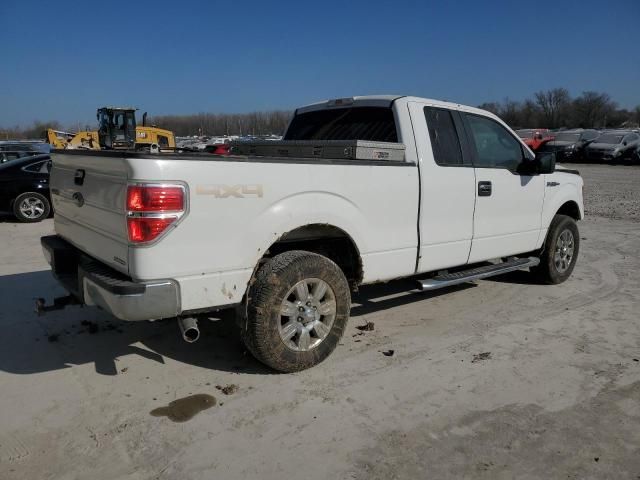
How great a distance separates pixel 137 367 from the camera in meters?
4.09

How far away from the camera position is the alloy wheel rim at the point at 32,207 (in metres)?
11.5

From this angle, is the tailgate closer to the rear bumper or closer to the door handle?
the rear bumper

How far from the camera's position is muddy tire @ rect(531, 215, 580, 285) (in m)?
6.32

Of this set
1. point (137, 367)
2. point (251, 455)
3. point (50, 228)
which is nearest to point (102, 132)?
point (50, 228)

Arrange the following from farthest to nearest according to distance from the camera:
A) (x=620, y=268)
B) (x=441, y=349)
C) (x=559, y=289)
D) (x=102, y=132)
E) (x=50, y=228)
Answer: (x=102, y=132) → (x=50, y=228) → (x=620, y=268) → (x=559, y=289) → (x=441, y=349)

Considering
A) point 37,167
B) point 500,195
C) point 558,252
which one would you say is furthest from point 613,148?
point 37,167

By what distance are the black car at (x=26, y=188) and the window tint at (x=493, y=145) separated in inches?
386

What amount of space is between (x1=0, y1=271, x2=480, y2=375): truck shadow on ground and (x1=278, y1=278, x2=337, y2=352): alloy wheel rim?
358 mm

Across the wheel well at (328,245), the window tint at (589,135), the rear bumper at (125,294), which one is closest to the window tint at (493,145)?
the wheel well at (328,245)

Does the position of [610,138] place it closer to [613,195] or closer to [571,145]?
[571,145]

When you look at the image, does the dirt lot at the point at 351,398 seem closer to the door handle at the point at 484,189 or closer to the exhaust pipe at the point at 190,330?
the exhaust pipe at the point at 190,330

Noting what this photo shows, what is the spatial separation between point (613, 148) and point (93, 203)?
1322 inches

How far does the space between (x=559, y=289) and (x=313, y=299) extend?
376 centimetres

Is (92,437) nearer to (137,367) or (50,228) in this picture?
(137,367)
